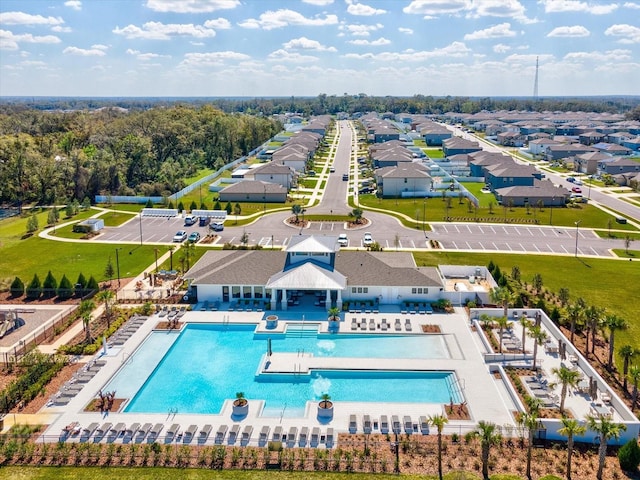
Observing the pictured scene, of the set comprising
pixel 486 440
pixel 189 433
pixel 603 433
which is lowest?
pixel 189 433

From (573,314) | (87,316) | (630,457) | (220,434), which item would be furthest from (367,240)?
(630,457)

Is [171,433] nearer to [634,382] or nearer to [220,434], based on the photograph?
[220,434]

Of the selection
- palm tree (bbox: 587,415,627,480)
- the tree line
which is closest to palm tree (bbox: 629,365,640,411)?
palm tree (bbox: 587,415,627,480)

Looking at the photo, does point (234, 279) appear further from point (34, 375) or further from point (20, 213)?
point (20, 213)

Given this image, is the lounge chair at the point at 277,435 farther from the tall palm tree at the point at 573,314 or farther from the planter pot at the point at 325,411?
the tall palm tree at the point at 573,314

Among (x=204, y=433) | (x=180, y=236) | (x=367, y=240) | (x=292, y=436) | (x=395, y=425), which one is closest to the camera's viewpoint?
(x=292, y=436)

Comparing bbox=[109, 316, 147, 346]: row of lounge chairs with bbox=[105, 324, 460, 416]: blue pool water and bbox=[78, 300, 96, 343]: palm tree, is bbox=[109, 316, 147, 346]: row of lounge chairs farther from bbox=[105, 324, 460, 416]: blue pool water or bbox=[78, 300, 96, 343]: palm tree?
bbox=[105, 324, 460, 416]: blue pool water
